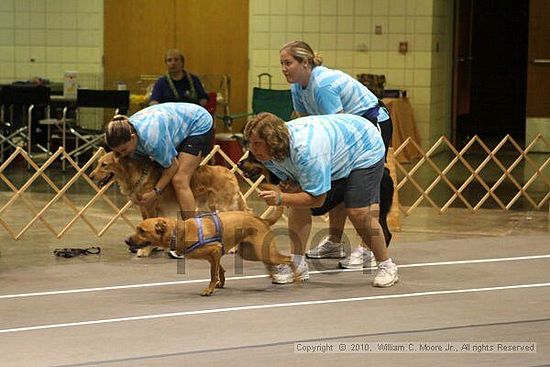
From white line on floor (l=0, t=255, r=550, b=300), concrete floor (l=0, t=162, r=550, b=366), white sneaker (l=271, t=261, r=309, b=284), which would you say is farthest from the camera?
white sneaker (l=271, t=261, r=309, b=284)

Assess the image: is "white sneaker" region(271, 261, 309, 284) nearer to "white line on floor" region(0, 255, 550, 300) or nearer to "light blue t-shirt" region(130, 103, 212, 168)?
"white line on floor" region(0, 255, 550, 300)

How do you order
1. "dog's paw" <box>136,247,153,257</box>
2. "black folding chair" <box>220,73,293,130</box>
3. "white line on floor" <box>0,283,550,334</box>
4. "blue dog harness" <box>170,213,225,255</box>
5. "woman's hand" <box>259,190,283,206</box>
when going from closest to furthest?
"white line on floor" <box>0,283,550,334</box>, "woman's hand" <box>259,190,283,206</box>, "blue dog harness" <box>170,213,225,255</box>, "dog's paw" <box>136,247,153,257</box>, "black folding chair" <box>220,73,293,130</box>

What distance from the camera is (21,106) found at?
11.9m

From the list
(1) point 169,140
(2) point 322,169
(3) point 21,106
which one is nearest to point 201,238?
(2) point 322,169

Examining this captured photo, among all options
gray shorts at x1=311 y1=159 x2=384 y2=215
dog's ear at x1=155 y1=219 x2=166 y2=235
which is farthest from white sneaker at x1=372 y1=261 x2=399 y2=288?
dog's ear at x1=155 y1=219 x2=166 y2=235

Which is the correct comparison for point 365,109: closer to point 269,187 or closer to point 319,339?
point 269,187

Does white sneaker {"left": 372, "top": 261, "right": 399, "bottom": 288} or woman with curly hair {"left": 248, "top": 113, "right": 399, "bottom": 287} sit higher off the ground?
woman with curly hair {"left": 248, "top": 113, "right": 399, "bottom": 287}

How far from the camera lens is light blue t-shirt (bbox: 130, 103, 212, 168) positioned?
20.2 ft

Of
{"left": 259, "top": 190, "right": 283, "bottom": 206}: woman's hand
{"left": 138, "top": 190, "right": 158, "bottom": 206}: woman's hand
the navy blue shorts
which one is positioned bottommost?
{"left": 138, "top": 190, "right": 158, "bottom": 206}: woman's hand

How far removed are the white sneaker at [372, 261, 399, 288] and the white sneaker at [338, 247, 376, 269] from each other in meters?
0.47

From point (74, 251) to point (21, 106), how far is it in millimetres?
5408

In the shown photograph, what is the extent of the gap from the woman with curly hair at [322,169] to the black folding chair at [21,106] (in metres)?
6.11

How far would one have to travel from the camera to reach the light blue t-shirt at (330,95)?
225 inches

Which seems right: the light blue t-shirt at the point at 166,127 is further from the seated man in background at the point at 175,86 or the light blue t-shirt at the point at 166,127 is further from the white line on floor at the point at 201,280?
the seated man in background at the point at 175,86
